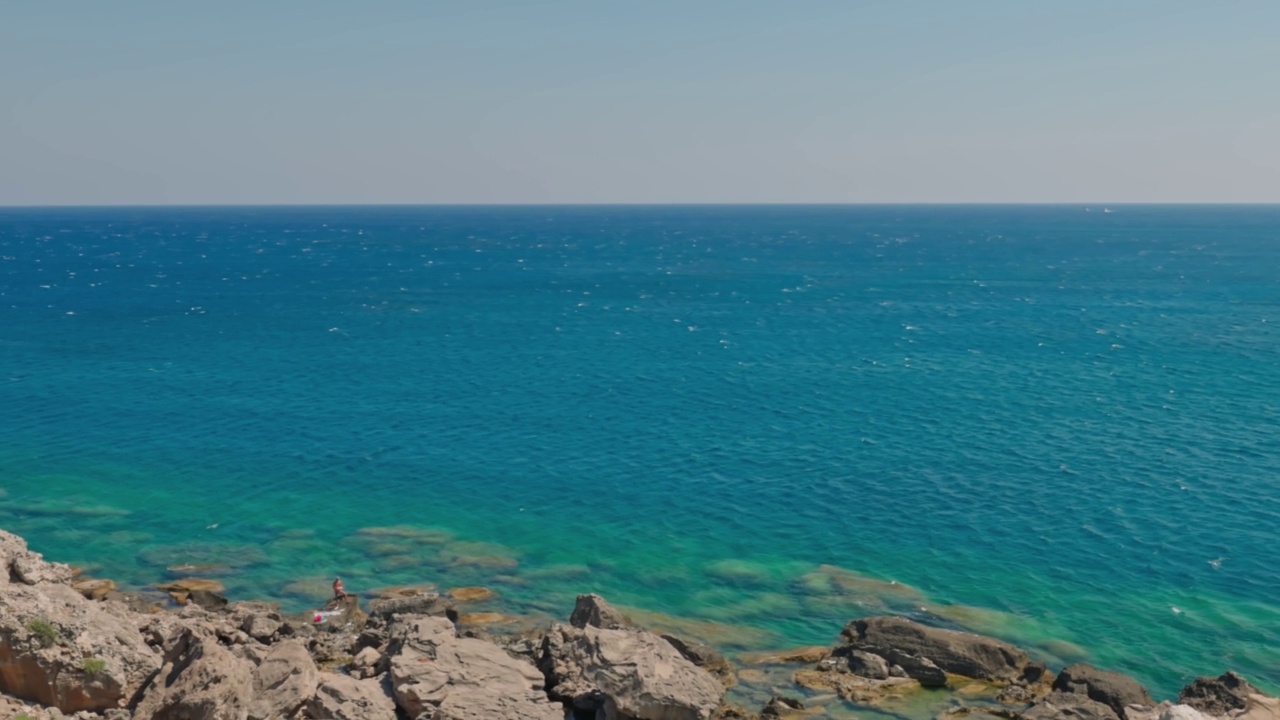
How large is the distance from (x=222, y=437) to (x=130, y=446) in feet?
20.8

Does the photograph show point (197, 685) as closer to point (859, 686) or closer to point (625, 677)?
point (625, 677)

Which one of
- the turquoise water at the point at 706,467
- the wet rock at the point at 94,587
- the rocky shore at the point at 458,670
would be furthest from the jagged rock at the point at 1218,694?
the wet rock at the point at 94,587

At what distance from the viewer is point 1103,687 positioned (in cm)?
3891

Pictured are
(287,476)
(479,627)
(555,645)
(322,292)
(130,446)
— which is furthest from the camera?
(322,292)

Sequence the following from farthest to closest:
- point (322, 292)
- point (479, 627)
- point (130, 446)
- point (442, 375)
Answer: point (322, 292) < point (442, 375) < point (130, 446) < point (479, 627)

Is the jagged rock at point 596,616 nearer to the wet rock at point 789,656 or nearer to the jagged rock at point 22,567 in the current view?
the wet rock at point 789,656

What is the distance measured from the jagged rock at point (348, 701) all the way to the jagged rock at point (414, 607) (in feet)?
35.5

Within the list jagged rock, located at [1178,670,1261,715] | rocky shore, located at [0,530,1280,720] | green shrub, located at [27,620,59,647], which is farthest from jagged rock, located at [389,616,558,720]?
jagged rock, located at [1178,670,1261,715]

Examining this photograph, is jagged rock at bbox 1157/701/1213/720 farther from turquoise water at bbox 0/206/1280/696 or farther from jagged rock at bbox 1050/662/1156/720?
turquoise water at bbox 0/206/1280/696

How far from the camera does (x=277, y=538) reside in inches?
2331

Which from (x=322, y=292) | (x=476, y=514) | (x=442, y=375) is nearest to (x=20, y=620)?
(x=476, y=514)

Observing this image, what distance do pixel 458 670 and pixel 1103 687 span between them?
24629 millimetres

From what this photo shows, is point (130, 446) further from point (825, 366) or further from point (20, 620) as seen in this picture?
point (825, 366)

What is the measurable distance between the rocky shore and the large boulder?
0.20ft
